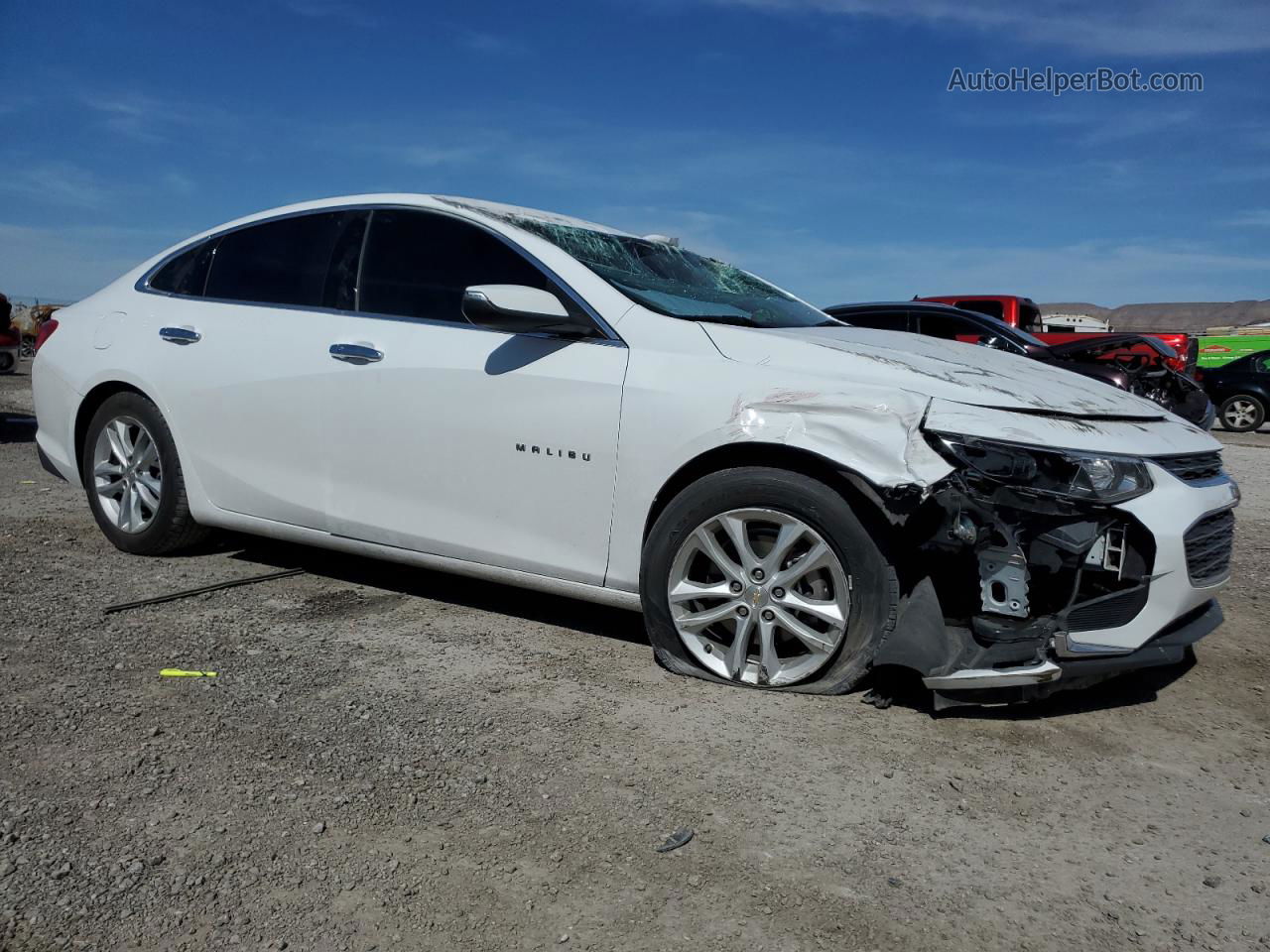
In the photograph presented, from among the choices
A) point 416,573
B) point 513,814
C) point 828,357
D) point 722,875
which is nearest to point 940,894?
point 722,875

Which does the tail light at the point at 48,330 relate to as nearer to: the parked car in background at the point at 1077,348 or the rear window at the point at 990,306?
the parked car in background at the point at 1077,348

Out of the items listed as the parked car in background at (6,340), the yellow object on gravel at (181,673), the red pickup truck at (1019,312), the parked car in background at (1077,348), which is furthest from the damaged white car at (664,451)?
the red pickup truck at (1019,312)

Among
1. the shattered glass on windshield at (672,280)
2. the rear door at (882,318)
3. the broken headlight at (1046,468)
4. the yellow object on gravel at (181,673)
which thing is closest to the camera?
the broken headlight at (1046,468)

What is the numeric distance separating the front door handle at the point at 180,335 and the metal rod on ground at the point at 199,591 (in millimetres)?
1069

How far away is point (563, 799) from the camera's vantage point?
2.72 meters

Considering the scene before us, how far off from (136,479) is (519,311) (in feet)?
7.86

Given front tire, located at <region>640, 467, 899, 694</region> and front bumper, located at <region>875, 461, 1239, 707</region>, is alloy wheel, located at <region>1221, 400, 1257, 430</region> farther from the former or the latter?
front tire, located at <region>640, 467, 899, 694</region>

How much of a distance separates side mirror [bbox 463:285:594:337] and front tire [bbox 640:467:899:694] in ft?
2.46

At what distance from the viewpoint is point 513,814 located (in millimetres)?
2631

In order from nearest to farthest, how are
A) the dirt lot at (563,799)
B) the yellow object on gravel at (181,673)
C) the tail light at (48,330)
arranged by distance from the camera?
1. the dirt lot at (563,799)
2. the yellow object on gravel at (181,673)
3. the tail light at (48,330)

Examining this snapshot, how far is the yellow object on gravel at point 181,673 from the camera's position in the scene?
3.48 m

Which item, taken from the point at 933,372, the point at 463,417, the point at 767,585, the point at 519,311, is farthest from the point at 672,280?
the point at 767,585

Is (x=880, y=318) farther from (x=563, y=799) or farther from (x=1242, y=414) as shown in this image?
(x=1242, y=414)

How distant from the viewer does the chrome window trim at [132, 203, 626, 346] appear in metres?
3.75
